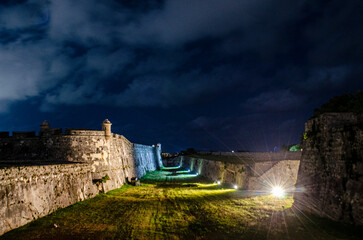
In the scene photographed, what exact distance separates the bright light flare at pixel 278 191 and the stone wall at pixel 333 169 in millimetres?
5445

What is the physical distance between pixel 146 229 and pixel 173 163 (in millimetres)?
85231

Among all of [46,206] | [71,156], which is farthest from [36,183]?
[71,156]

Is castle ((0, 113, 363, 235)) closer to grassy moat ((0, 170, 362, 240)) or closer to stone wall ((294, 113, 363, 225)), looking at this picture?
stone wall ((294, 113, 363, 225))

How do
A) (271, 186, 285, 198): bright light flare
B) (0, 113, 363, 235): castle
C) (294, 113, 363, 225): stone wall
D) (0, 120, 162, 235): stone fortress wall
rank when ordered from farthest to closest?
(271, 186, 285, 198): bright light flare
(0, 120, 162, 235): stone fortress wall
(0, 113, 363, 235): castle
(294, 113, 363, 225): stone wall

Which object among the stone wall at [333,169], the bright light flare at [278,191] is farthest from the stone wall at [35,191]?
the bright light flare at [278,191]

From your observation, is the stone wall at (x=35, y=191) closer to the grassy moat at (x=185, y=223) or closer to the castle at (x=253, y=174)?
the castle at (x=253, y=174)

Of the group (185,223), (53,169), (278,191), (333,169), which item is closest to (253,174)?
(278,191)

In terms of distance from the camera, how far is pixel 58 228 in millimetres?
11000

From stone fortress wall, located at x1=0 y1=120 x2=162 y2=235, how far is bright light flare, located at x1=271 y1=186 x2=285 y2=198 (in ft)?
49.9

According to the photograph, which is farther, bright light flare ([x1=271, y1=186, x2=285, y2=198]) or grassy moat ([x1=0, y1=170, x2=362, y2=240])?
bright light flare ([x1=271, y1=186, x2=285, y2=198])

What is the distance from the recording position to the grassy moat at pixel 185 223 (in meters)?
10.0

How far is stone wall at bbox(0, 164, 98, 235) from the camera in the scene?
10211 millimetres

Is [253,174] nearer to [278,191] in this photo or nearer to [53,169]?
[278,191]

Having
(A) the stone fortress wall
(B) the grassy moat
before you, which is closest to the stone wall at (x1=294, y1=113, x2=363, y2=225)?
(B) the grassy moat
